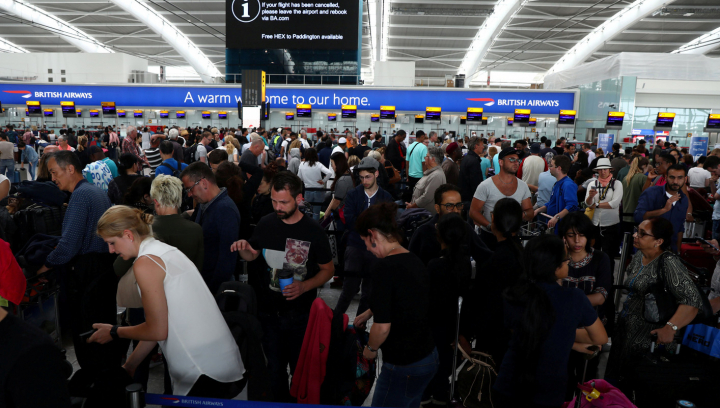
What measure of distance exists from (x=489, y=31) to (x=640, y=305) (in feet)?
108

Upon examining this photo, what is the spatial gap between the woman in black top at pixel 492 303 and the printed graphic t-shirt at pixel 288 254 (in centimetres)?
97

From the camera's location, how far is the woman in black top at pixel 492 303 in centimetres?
292

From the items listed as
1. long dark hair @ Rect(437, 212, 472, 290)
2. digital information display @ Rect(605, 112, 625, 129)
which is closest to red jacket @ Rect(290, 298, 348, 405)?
long dark hair @ Rect(437, 212, 472, 290)

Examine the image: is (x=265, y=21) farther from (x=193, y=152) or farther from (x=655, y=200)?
(x=655, y=200)

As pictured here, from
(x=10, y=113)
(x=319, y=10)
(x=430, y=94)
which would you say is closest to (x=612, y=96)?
(x=430, y=94)

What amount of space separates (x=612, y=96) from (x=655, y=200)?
1682 centimetres

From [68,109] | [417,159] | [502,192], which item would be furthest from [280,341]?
[68,109]

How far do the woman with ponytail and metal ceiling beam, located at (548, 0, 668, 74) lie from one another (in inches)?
1178

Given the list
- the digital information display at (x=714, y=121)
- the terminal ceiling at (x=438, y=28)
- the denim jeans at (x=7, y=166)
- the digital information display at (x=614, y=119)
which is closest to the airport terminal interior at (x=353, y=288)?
the denim jeans at (x=7, y=166)

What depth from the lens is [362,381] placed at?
268cm

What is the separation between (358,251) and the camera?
13.2 feet

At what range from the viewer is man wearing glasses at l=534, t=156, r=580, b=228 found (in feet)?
17.5

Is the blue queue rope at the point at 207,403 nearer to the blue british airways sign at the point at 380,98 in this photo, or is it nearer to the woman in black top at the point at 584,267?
the woman in black top at the point at 584,267

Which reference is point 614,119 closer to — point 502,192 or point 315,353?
point 502,192
